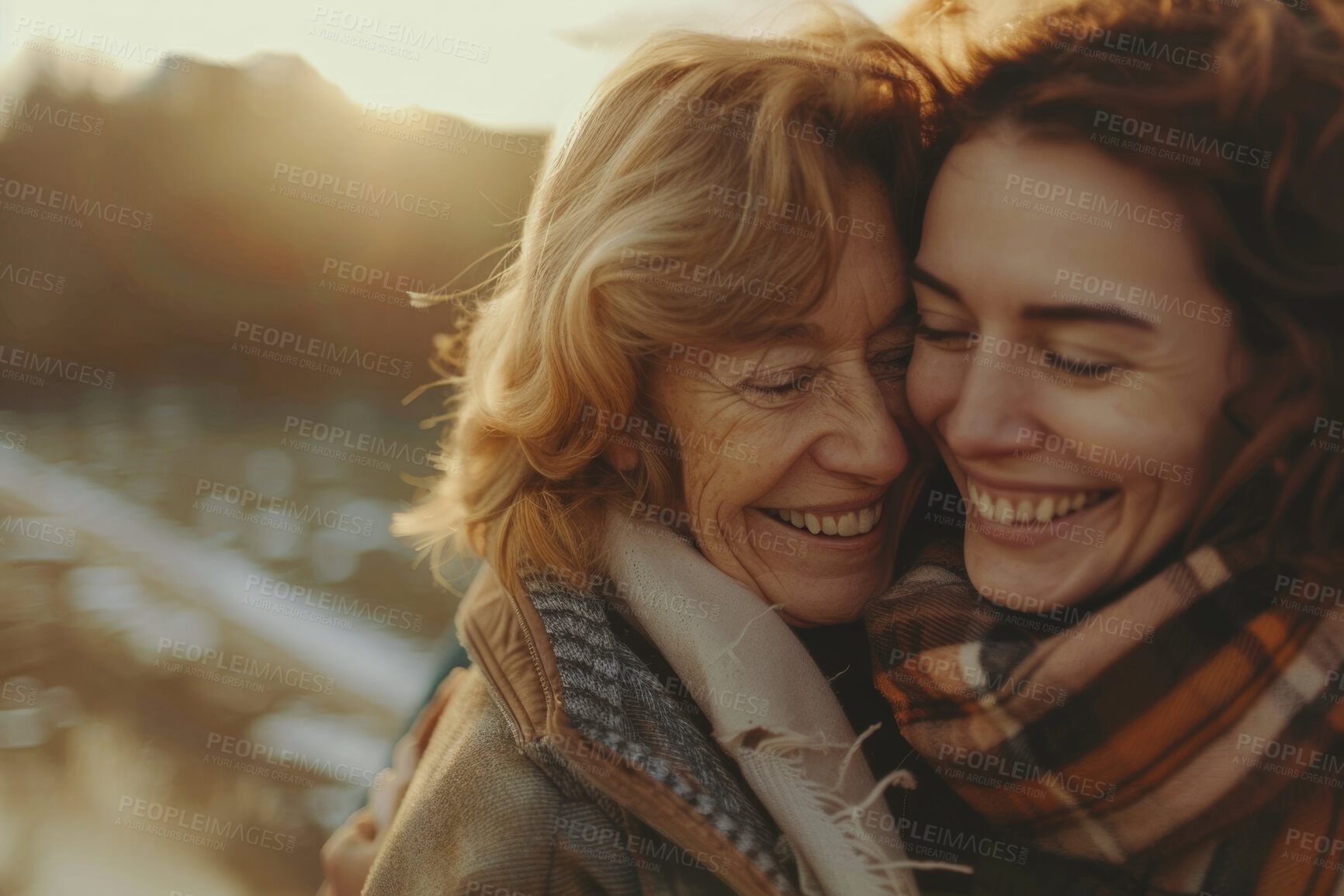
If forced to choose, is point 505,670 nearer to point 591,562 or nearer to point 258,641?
point 591,562

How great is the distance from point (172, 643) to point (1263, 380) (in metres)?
3.70

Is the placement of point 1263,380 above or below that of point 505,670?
above

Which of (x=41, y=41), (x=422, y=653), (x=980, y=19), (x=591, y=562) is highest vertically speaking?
(x=980, y=19)

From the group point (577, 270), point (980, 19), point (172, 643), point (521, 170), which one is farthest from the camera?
point (172, 643)

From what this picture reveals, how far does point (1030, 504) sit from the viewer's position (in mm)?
1474

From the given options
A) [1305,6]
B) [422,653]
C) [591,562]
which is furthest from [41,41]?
[1305,6]

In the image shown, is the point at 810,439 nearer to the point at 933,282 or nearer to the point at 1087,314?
the point at 933,282

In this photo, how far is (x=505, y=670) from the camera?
1592 mm
